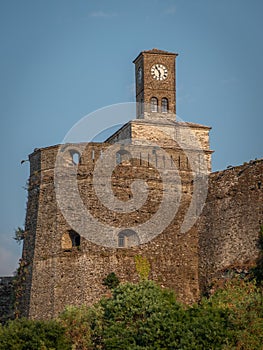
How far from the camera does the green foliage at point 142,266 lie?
3744 cm

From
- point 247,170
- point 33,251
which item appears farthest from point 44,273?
point 247,170

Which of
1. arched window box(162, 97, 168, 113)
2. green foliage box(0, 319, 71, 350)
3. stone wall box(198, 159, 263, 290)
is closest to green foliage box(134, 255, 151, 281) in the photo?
stone wall box(198, 159, 263, 290)

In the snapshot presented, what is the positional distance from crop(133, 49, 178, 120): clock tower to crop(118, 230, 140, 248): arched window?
30.2ft

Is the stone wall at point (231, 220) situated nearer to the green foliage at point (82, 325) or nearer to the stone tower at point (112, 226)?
the stone tower at point (112, 226)

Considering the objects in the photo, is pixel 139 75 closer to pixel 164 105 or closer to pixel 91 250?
pixel 164 105

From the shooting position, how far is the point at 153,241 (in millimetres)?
38062

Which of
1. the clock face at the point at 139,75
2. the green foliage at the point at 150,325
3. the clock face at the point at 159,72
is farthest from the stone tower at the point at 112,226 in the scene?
the clock face at the point at 139,75

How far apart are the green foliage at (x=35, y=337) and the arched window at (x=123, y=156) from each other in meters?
8.96

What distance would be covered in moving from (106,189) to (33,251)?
12.2 ft

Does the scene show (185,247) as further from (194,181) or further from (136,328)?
(136,328)

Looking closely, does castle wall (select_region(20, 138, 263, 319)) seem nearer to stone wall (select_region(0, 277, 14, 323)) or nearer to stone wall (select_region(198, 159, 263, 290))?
stone wall (select_region(198, 159, 263, 290))

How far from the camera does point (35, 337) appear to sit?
30.9m

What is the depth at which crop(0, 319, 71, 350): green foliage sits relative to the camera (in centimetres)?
3075

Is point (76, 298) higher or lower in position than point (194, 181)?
lower
